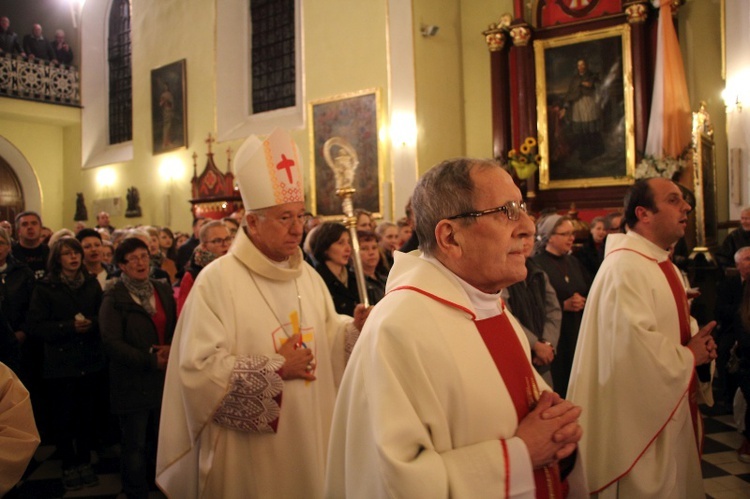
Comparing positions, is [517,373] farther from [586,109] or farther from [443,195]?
[586,109]

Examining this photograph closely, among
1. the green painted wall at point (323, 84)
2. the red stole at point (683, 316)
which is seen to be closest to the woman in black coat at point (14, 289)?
the red stole at point (683, 316)

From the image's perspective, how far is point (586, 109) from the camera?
34.8 feet

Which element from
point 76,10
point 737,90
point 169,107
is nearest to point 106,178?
point 169,107

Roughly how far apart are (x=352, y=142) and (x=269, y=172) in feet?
28.4

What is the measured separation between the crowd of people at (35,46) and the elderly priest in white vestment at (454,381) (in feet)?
60.1

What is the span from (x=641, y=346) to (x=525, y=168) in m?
7.66

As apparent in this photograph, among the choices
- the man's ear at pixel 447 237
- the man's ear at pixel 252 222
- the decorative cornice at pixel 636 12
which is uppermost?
the decorative cornice at pixel 636 12

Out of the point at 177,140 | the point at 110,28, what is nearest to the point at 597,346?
the point at 177,140

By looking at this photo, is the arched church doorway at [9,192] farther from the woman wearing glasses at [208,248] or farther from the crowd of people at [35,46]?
the woman wearing glasses at [208,248]

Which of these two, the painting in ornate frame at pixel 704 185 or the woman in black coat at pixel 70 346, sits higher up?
the painting in ornate frame at pixel 704 185

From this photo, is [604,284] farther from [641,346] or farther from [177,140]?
[177,140]

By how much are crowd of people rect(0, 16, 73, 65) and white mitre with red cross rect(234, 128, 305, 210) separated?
16667 millimetres

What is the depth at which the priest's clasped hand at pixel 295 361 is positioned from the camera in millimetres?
2766

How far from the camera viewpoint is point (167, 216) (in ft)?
51.0
